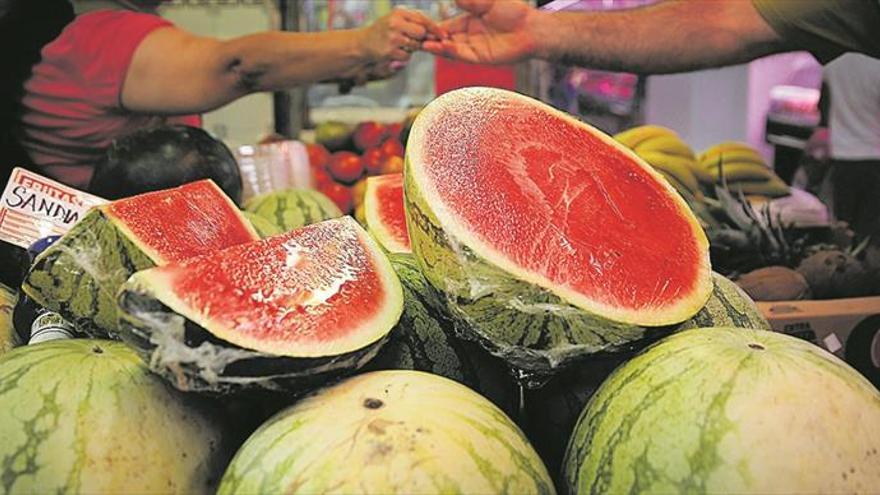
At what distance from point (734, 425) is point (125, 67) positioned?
261 centimetres

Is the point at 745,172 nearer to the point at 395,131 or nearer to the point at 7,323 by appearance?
the point at 395,131

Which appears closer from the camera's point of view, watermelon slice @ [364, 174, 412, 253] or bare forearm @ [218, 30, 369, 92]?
watermelon slice @ [364, 174, 412, 253]

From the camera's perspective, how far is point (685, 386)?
0.87 metres

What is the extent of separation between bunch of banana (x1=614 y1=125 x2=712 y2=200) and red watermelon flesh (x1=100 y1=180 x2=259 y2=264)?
7.12 ft

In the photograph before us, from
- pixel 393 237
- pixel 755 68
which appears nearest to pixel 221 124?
pixel 755 68

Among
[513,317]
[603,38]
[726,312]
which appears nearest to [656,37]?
[603,38]

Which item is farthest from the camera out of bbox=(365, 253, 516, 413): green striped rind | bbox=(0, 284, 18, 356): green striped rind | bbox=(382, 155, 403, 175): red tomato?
bbox=(382, 155, 403, 175): red tomato

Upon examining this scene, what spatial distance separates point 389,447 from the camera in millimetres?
790

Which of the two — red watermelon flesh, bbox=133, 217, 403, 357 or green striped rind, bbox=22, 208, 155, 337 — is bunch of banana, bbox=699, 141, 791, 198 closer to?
red watermelon flesh, bbox=133, 217, 403, 357

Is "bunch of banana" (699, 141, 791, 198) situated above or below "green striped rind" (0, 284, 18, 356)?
below

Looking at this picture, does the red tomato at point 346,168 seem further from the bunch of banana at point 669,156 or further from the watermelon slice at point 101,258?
the watermelon slice at point 101,258

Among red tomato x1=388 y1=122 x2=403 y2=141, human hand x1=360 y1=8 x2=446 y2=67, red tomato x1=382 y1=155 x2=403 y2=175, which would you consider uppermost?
human hand x1=360 y1=8 x2=446 y2=67

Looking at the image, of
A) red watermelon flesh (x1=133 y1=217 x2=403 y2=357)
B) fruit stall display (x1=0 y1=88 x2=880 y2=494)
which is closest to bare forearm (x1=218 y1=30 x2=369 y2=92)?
fruit stall display (x1=0 y1=88 x2=880 y2=494)

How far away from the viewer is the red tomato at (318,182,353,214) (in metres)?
3.98
